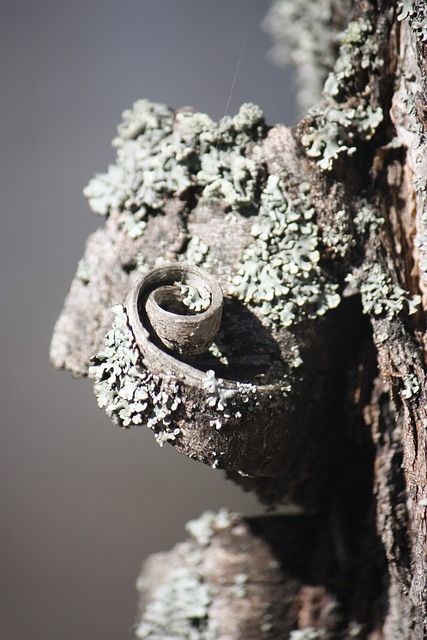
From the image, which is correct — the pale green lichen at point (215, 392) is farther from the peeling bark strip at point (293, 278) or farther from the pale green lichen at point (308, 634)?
the pale green lichen at point (308, 634)

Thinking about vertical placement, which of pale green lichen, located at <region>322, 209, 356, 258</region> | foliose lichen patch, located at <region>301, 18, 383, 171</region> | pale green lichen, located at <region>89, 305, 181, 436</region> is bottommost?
pale green lichen, located at <region>89, 305, 181, 436</region>

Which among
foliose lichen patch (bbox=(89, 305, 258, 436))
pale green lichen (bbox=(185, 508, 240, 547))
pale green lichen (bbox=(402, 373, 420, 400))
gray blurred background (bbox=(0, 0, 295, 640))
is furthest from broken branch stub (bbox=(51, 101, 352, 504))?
gray blurred background (bbox=(0, 0, 295, 640))

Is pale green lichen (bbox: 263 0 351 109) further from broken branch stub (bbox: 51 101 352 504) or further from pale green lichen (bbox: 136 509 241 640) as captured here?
pale green lichen (bbox: 136 509 241 640)

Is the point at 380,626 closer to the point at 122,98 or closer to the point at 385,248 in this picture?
the point at 385,248

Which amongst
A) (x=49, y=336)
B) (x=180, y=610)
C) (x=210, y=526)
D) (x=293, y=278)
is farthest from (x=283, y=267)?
(x=49, y=336)

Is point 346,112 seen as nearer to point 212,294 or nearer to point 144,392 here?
point 212,294
